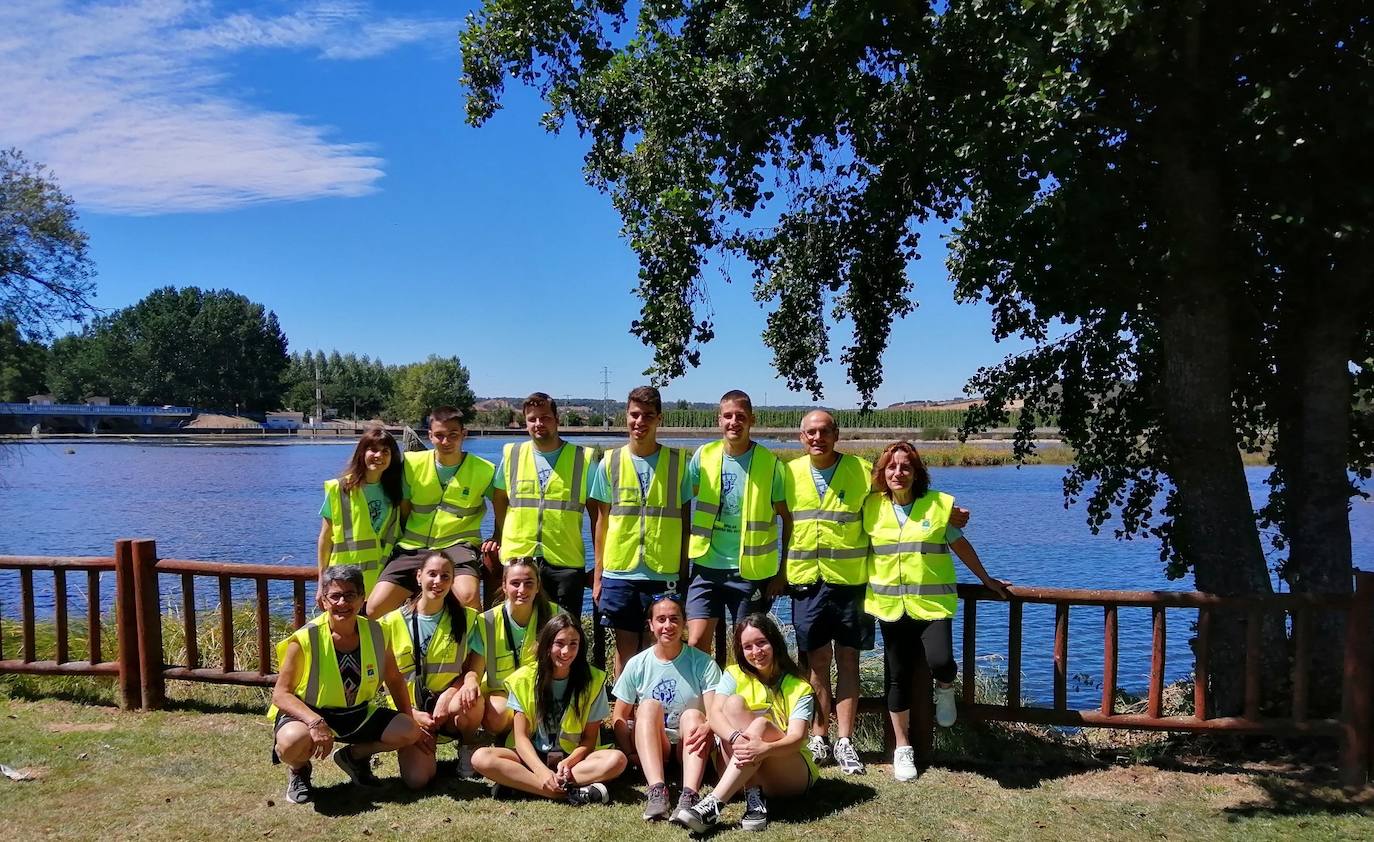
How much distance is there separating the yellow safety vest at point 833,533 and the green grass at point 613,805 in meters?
1.08

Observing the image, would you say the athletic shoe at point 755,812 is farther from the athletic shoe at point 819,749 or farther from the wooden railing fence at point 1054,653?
the wooden railing fence at point 1054,653

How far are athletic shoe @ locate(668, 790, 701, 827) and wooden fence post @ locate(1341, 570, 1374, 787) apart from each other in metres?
3.57

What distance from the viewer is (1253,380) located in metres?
7.41

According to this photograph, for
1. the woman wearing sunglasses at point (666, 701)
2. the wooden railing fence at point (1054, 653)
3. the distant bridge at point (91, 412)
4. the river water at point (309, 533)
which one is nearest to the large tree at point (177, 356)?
the distant bridge at point (91, 412)

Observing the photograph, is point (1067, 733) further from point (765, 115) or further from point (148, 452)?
point (148, 452)

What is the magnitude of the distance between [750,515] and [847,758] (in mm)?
1409

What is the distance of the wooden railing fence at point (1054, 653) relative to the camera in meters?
5.19

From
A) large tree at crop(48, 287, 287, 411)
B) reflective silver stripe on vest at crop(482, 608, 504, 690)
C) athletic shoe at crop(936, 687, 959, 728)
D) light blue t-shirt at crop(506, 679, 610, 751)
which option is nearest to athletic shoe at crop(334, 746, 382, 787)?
reflective silver stripe on vest at crop(482, 608, 504, 690)

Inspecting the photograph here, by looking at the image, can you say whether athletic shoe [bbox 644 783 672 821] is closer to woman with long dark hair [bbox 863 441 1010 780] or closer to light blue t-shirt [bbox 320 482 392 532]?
woman with long dark hair [bbox 863 441 1010 780]

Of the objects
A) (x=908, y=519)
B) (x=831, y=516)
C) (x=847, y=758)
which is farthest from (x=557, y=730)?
(x=908, y=519)

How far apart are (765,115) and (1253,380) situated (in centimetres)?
427

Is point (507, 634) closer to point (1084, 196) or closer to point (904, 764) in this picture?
point (904, 764)

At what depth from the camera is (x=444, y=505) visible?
5.68 m

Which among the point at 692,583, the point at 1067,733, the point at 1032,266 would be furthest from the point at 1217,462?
the point at 692,583
